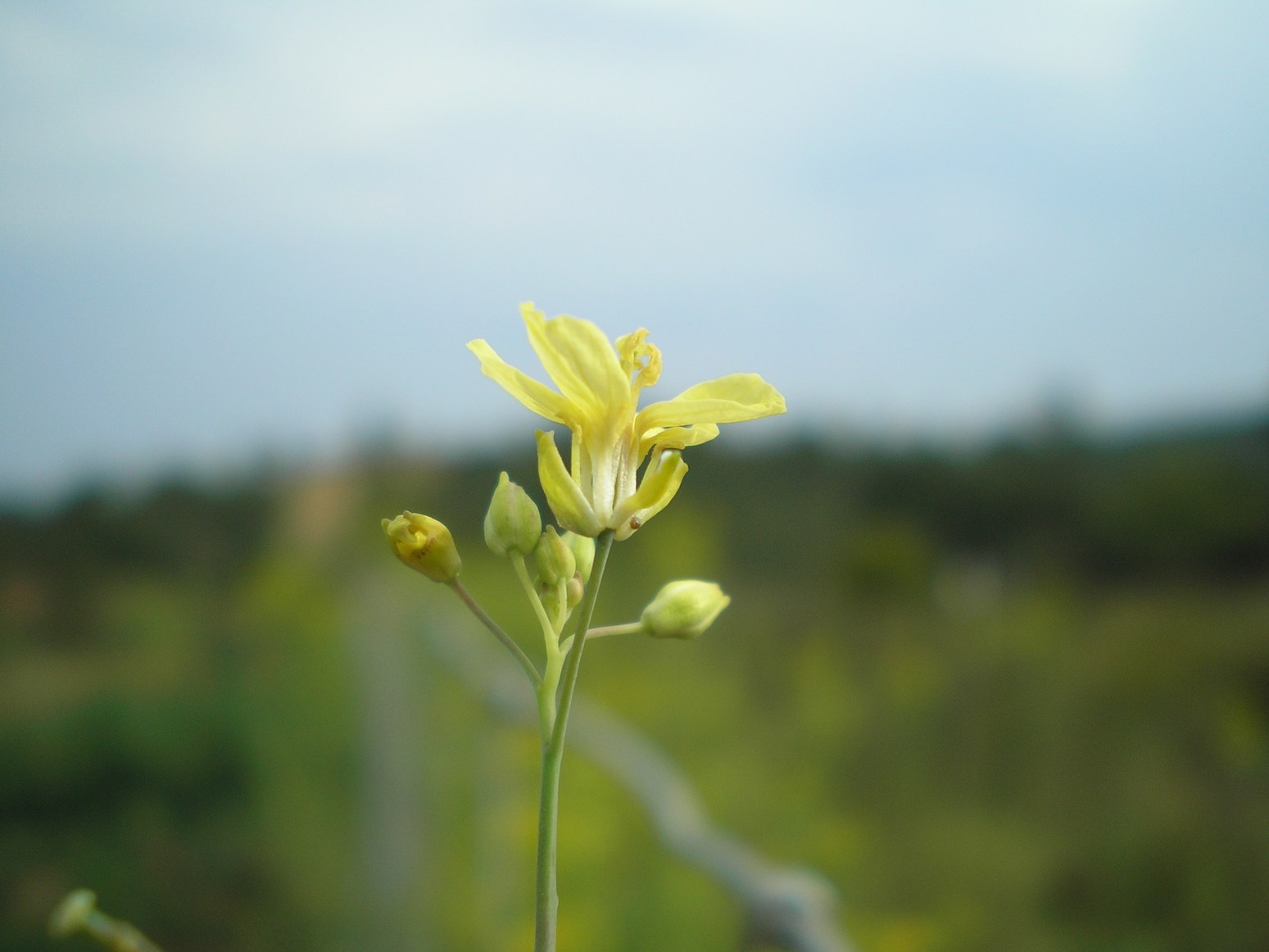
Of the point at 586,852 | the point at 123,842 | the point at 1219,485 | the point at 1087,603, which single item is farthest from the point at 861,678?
the point at 123,842

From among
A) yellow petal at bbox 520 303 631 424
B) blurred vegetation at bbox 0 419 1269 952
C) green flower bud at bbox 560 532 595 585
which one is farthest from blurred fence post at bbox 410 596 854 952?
yellow petal at bbox 520 303 631 424

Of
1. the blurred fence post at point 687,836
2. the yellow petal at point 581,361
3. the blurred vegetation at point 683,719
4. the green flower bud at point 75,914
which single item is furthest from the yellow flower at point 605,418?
the blurred vegetation at point 683,719

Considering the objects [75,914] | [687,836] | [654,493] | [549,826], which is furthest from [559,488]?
[687,836]

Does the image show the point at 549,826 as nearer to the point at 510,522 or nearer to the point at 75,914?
the point at 510,522

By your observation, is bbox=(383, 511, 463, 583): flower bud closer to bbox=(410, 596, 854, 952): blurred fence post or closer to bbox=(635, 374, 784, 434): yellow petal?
bbox=(635, 374, 784, 434): yellow petal

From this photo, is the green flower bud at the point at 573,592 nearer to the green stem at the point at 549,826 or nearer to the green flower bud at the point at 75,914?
the green stem at the point at 549,826

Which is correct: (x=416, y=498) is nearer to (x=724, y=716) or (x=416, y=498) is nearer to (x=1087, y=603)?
(x=724, y=716)
